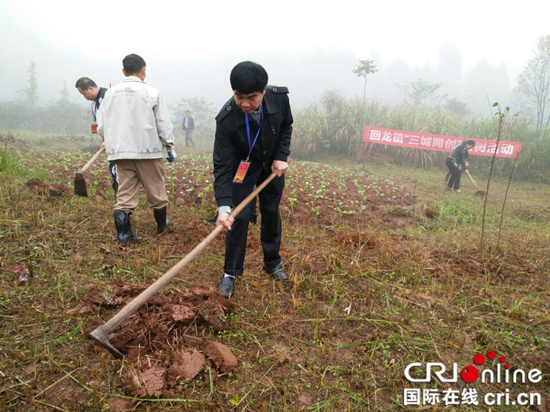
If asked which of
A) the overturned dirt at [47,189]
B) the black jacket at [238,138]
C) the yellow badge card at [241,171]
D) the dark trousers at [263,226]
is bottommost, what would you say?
the overturned dirt at [47,189]

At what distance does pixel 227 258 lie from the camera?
241 cm

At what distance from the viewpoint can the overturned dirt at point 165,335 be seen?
1597 millimetres

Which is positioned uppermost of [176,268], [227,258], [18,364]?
[176,268]

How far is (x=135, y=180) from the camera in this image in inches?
123

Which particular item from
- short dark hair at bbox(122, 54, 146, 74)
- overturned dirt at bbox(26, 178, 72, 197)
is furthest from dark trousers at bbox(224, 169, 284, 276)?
overturned dirt at bbox(26, 178, 72, 197)

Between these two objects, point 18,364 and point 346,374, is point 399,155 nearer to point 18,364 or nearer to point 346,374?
point 346,374

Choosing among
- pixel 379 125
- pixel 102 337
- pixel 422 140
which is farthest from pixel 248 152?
pixel 379 125

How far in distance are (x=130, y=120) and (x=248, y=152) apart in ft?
4.30

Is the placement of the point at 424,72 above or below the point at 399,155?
above

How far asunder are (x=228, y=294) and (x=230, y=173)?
0.85 m

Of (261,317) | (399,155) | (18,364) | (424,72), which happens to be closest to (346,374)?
(261,317)

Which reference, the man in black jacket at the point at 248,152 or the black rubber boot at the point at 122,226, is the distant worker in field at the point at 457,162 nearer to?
the man in black jacket at the point at 248,152

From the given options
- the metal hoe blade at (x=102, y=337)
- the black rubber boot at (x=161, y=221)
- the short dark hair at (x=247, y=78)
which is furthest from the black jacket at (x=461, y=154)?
the metal hoe blade at (x=102, y=337)

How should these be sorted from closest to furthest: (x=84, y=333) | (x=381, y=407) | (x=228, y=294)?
(x=381, y=407) < (x=84, y=333) < (x=228, y=294)
